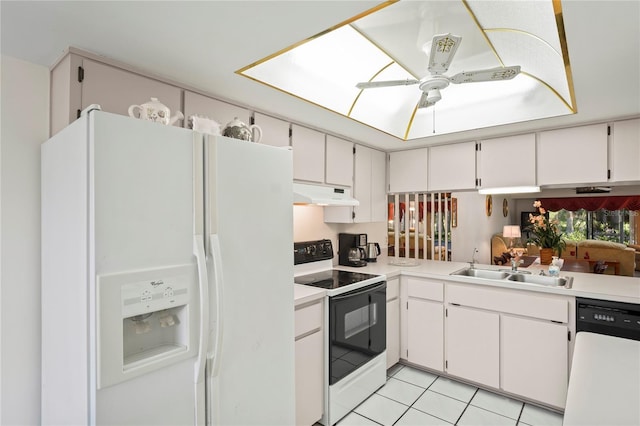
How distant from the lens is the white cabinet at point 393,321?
3088mm

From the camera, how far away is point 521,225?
3648 millimetres

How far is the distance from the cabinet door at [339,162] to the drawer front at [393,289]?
3.40ft

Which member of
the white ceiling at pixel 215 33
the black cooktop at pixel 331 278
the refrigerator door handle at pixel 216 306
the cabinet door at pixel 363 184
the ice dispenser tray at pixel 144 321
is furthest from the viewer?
the cabinet door at pixel 363 184

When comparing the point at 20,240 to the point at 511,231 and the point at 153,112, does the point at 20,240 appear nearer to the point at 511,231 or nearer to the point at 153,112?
the point at 153,112

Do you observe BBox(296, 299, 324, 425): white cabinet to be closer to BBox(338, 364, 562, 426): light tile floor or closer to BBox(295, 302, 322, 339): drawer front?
BBox(295, 302, 322, 339): drawer front

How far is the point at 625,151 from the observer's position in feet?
8.63

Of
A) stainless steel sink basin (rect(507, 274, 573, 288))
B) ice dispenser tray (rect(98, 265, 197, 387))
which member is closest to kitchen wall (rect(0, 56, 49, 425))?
ice dispenser tray (rect(98, 265, 197, 387))

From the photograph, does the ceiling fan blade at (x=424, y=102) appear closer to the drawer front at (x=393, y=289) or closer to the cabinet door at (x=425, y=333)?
the drawer front at (x=393, y=289)

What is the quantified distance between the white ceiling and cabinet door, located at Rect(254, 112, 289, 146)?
383 millimetres

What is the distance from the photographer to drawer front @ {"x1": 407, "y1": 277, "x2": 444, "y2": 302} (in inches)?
119

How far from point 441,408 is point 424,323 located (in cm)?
72

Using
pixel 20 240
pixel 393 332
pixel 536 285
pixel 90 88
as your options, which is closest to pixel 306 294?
pixel 393 332

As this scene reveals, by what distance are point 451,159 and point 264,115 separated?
6.79 feet

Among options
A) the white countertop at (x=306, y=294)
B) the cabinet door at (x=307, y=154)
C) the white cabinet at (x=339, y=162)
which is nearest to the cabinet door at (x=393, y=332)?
the white countertop at (x=306, y=294)
